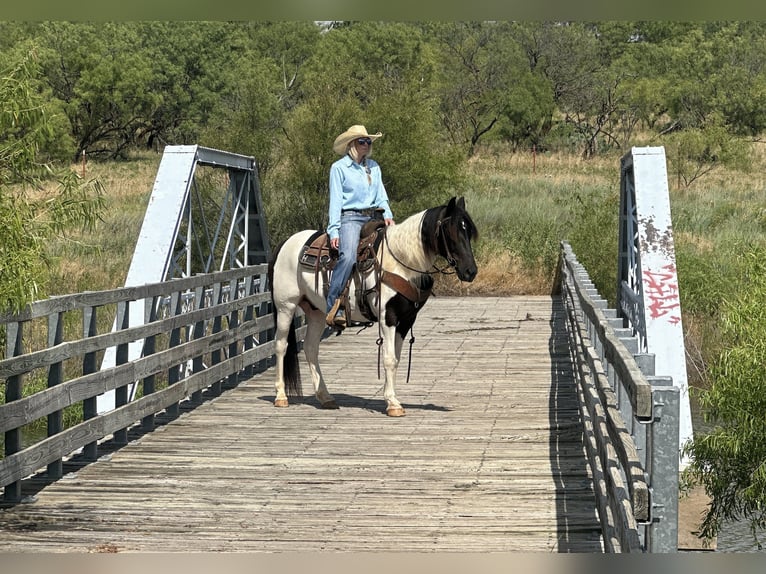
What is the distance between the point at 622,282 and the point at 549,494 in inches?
389

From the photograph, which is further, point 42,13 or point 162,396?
point 162,396

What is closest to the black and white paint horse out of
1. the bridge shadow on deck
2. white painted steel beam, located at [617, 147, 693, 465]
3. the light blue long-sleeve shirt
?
the light blue long-sleeve shirt

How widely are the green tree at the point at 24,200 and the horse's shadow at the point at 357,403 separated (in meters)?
4.37

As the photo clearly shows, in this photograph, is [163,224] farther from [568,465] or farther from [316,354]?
[568,465]

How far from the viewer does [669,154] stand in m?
48.5

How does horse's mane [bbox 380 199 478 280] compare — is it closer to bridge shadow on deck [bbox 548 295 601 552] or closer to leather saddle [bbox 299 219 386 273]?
leather saddle [bbox 299 219 386 273]

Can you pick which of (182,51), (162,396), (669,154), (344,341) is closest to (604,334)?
(162,396)

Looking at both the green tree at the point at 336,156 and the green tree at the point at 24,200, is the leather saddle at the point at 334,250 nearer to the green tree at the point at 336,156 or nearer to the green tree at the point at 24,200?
the green tree at the point at 24,200

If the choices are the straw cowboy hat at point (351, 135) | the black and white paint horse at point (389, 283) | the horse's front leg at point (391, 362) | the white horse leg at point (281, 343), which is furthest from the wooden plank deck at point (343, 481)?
the straw cowboy hat at point (351, 135)

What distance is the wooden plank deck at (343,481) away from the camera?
6.25m

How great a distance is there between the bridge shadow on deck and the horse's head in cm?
130

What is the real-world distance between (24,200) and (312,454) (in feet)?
9.70

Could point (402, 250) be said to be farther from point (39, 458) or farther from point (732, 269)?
point (732, 269)

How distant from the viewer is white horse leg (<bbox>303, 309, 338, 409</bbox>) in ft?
33.6
